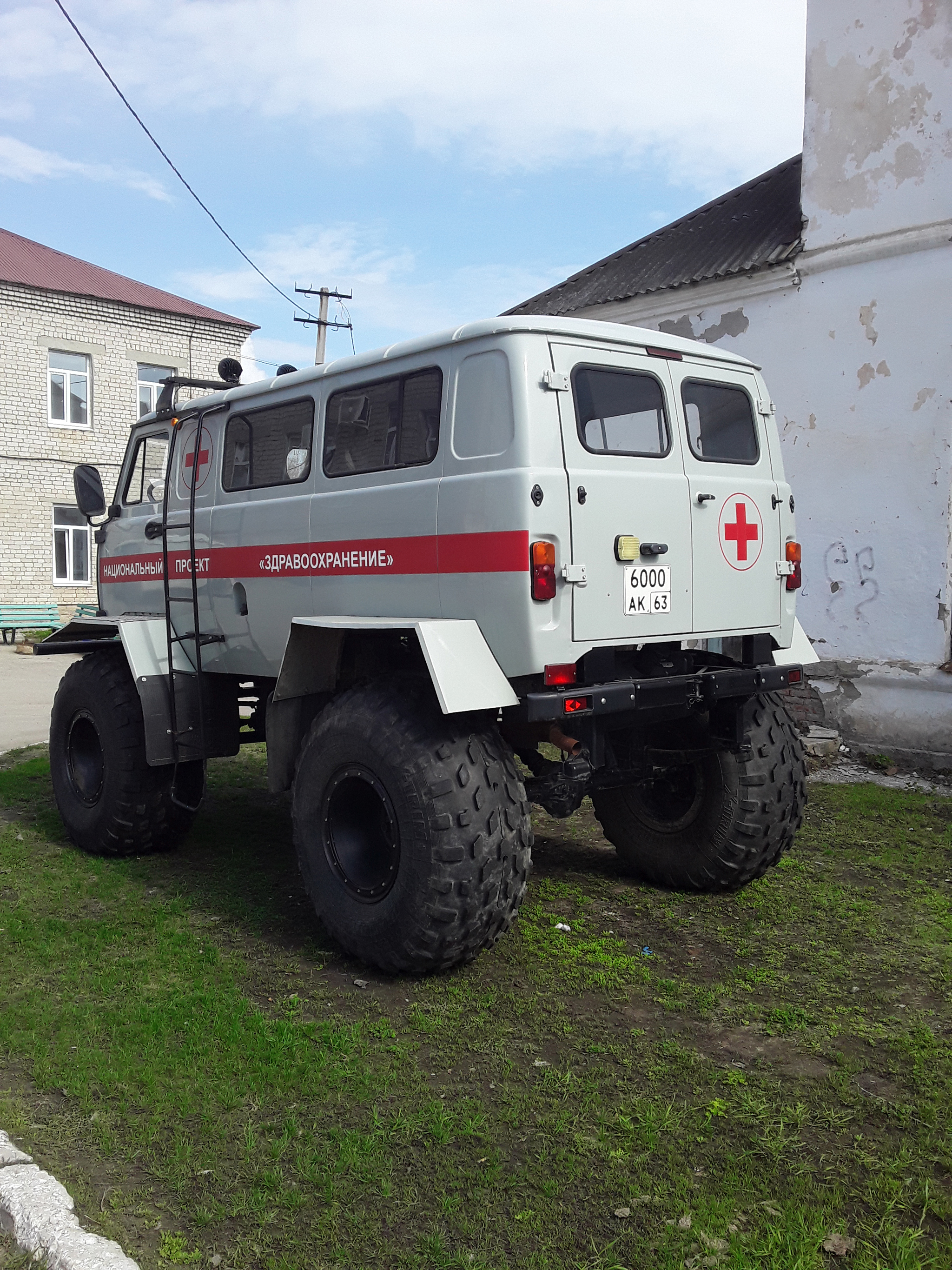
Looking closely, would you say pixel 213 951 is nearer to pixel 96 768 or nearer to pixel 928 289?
pixel 96 768

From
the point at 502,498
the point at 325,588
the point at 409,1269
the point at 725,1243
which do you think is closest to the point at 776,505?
the point at 502,498

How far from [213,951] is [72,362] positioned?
22987 mm

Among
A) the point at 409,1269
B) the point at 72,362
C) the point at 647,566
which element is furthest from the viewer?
the point at 72,362

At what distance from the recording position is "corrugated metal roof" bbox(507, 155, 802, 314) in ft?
30.0

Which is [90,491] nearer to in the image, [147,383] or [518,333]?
[518,333]

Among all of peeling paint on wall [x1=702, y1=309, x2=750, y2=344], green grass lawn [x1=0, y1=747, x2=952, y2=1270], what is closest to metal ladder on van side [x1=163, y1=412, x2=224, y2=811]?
green grass lawn [x1=0, y1=747, x2=952, y2=1270]

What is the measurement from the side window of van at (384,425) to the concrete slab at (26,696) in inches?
219

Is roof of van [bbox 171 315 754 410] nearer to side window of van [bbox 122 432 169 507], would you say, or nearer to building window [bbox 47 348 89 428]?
side window of van [bbox 122 432 169 507]

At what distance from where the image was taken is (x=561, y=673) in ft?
13.5

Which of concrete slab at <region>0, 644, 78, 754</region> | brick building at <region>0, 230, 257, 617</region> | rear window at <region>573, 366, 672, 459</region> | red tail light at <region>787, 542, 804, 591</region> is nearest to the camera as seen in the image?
rear window at <region>573, 366, 672, 459</region>

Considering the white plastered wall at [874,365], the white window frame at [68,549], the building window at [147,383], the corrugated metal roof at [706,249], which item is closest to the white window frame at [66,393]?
the white window frame at [68,549]

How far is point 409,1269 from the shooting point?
2.54 meters

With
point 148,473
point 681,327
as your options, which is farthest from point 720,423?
point 681,327

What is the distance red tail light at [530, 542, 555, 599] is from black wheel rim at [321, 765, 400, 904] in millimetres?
1046
